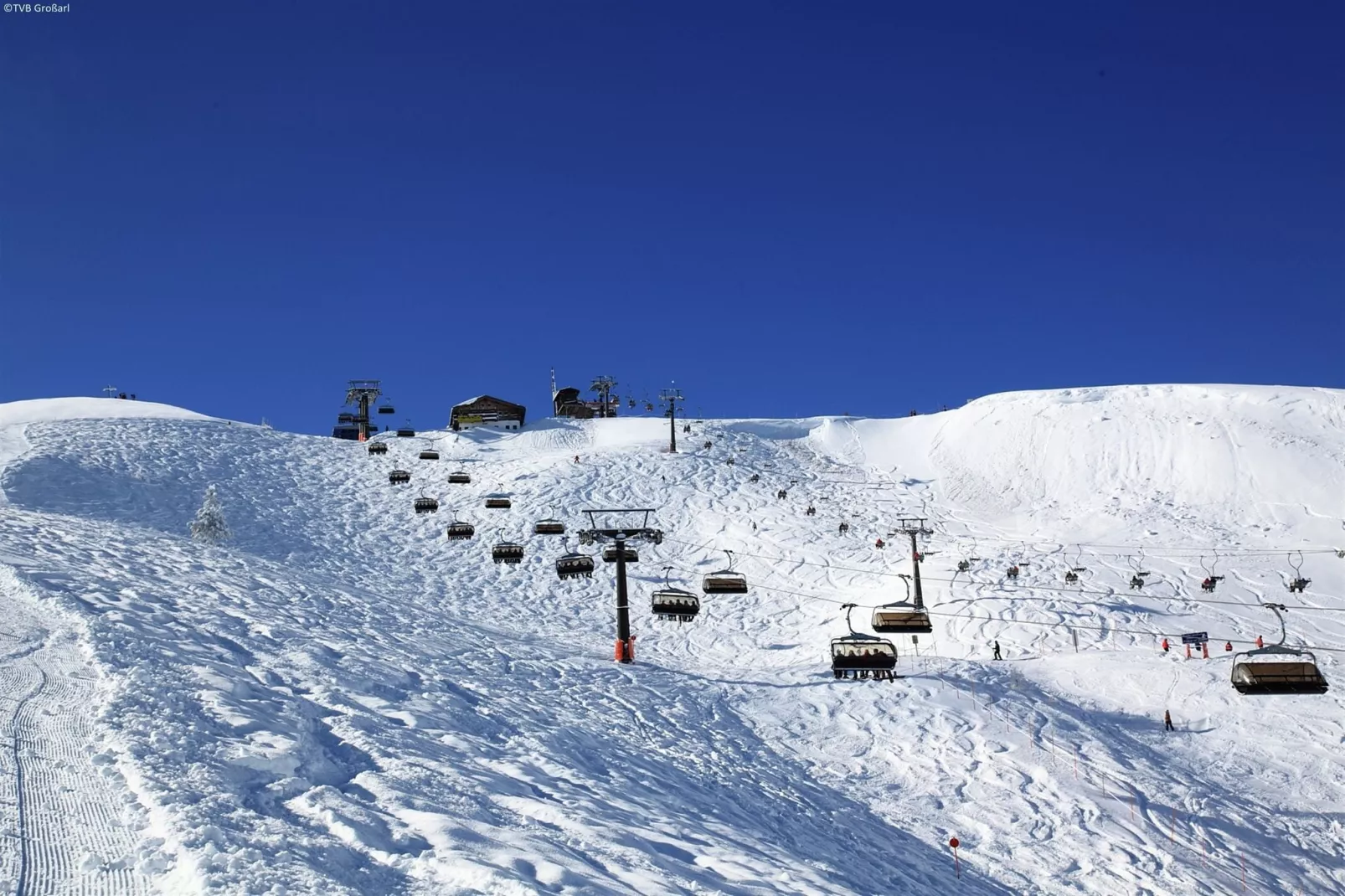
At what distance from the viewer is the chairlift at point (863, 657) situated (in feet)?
90.0

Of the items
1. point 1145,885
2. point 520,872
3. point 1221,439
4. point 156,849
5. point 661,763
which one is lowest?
point 1145,885

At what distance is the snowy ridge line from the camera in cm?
1934

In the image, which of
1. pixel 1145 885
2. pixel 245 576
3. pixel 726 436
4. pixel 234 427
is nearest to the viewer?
pixel 1145 885

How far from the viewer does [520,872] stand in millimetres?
9547

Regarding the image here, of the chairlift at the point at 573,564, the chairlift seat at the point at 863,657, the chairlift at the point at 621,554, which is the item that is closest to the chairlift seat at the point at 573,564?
the chairlift at the point at 573,564

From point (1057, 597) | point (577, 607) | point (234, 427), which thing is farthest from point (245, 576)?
point (234, 427)

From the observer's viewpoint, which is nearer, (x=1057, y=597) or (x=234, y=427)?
(x=1057, y=597)

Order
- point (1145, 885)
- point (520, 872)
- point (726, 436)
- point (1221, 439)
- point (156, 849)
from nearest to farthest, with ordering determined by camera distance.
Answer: point (156, 849), point (520, 872), point (1145, 885), point (1221, 439), point (726, 436)

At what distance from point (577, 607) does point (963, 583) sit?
17476mm

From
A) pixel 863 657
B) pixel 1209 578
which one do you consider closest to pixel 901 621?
pixel 863 657

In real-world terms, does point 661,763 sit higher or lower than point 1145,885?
higher

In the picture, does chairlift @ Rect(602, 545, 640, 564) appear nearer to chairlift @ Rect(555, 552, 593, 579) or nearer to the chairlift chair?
chairlift @ Rect(555, 552, 593, 579)

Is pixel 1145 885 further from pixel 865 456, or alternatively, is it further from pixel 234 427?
pixel 234 427

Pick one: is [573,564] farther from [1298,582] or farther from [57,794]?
[1298,582]
